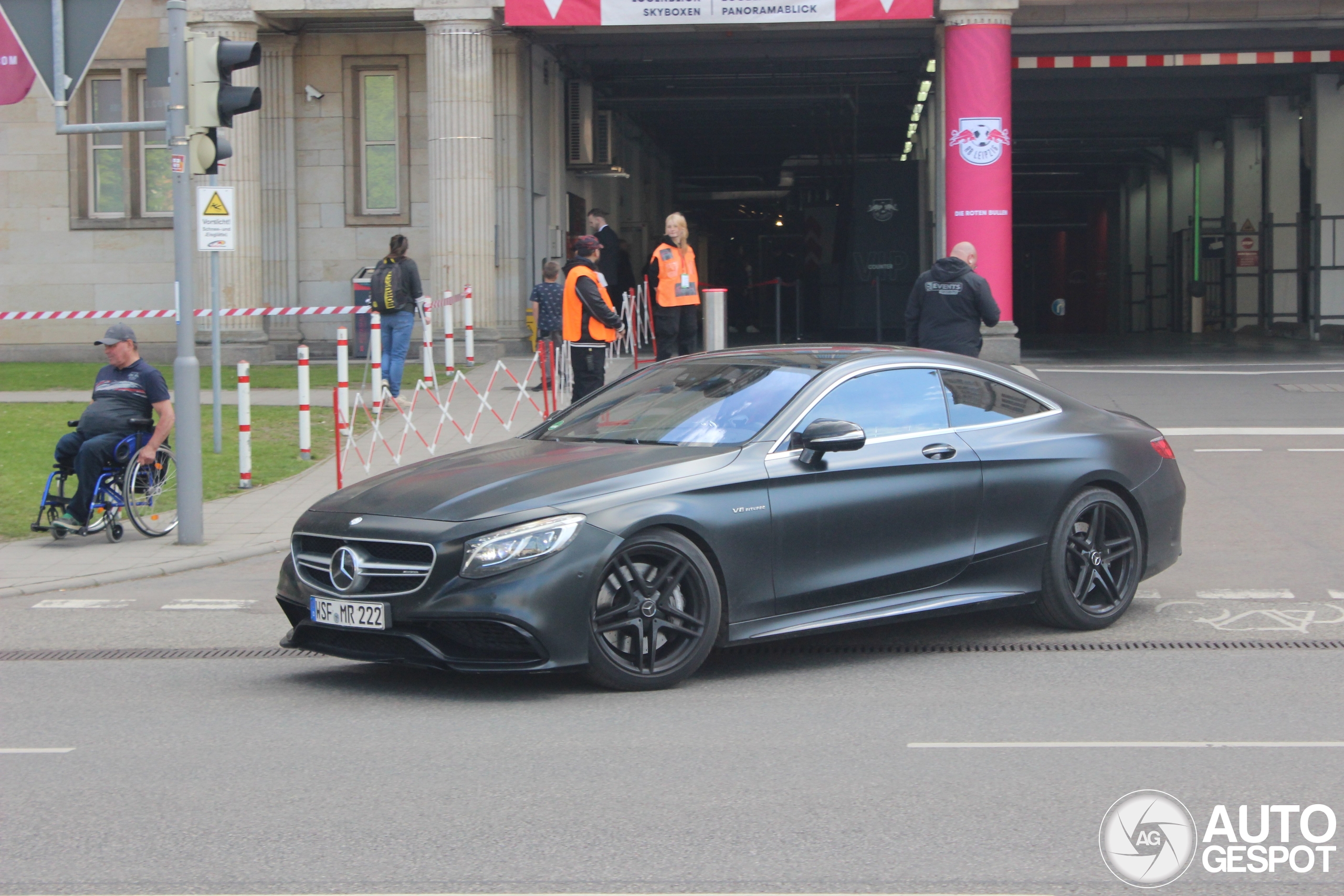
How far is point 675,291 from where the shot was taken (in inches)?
627

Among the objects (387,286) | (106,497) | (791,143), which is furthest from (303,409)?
(791,143)

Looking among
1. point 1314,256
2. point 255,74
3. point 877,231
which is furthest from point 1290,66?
point 255,74

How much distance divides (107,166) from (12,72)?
5.66 metres

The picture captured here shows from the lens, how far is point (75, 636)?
8086mm

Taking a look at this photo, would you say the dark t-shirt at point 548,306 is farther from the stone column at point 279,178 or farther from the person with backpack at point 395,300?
the stone column at point 279,178

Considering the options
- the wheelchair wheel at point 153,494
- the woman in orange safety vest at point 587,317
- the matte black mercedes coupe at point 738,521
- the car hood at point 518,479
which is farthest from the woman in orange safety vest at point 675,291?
the car hood at point 518,479

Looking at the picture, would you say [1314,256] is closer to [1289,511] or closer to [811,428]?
[1289,511]

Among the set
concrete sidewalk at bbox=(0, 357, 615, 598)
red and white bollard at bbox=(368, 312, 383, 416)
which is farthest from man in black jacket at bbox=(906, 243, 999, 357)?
red and white bollard at bbox=(368, 312, 383, 416)

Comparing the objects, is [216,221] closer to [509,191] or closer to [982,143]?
[509,191]

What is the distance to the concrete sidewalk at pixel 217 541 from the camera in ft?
32.0

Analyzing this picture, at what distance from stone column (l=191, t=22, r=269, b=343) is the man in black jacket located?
13125 millimetres

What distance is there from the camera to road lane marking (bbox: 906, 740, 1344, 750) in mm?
5492

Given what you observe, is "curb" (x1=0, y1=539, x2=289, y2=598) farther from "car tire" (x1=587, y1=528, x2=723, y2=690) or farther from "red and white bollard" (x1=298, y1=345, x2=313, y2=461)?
"car tire" (x1=587, y1=528, x2=723, y2=690)

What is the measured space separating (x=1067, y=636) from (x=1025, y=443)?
959mm
